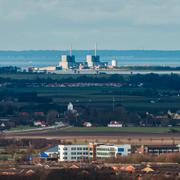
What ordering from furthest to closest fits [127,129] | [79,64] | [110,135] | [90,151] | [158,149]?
[79,64], [127,129], [110,135], [158,149], [90,151]

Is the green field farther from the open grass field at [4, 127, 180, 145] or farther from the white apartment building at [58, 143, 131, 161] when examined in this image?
the white apartment building at [58, 143, 131, 161]

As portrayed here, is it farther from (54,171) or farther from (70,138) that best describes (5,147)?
(54,171)

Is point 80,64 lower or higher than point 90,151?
higher

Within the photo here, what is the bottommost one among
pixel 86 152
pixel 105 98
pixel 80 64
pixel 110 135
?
pixel 86 152

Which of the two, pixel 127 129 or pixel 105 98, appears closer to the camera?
pixel 127 129

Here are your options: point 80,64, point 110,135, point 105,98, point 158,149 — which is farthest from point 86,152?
point 80,64

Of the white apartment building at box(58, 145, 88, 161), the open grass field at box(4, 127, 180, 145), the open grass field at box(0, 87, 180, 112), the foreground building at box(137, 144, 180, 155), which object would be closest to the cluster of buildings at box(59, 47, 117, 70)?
the open grass field at box(0, 87, 180, 112)

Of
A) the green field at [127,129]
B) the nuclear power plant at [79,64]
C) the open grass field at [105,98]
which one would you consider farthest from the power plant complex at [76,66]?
the green field at [127,129]

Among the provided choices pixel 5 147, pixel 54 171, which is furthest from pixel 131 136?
pixel 54 171

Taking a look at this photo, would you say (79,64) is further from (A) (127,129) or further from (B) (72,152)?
(B) (72,152)

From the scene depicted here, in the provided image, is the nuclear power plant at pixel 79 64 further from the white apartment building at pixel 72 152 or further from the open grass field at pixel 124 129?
the white apartment building at pixel 72 152
